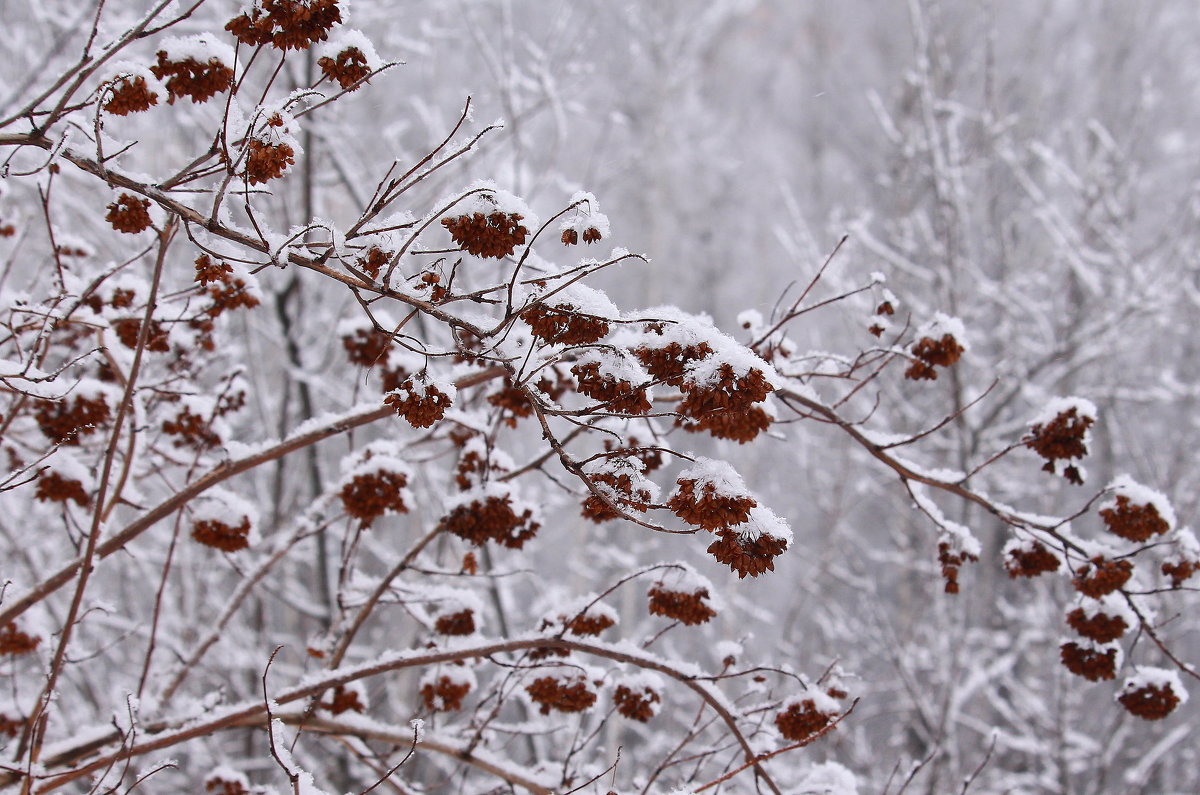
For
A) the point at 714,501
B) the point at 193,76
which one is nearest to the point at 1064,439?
the point at 714,501

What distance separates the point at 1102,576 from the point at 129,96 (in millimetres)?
2208

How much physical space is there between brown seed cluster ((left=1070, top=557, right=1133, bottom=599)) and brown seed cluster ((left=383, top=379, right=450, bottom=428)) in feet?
4.90

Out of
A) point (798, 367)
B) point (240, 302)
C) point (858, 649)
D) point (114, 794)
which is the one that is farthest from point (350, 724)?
point (858, 649)

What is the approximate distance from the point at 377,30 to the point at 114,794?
523cm

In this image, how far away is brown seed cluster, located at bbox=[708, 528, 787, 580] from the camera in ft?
4.25

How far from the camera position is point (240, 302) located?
81.1 inches

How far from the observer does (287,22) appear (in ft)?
4.05

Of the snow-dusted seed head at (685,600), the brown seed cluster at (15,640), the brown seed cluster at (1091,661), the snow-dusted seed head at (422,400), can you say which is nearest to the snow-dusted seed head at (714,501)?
the snow-dusted seed head at (422,400)

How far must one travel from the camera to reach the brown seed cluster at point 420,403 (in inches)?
52.4

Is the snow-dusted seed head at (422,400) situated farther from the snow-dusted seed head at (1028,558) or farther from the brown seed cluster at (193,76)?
the snow-dusted seed head at (1028,558)

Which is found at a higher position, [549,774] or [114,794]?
[549,774]

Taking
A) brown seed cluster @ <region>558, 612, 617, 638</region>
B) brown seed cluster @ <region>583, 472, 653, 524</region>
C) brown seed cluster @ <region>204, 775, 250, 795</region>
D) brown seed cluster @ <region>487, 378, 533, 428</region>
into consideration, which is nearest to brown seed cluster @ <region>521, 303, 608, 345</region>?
brown seed cluster @ <region>583, 472, 653, 524</region>

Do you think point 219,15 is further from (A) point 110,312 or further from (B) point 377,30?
(A) point 110,312

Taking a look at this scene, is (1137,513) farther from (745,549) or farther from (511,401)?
(511,401)
